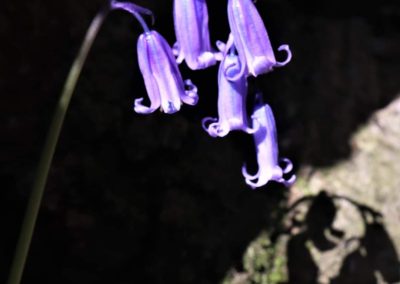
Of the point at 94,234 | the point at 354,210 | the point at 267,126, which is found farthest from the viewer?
the point at 354,210

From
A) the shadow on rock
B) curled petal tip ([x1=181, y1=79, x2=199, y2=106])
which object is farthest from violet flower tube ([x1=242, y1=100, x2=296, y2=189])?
the shadow on rock

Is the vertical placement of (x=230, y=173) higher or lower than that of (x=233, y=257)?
higher

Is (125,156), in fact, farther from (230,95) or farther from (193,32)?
(193,32)

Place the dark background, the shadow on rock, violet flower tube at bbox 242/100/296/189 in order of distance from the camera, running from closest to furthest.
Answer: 1. violet flower tube at bbox 242/100/296/189
2. the dark background
3. the shadow on rock

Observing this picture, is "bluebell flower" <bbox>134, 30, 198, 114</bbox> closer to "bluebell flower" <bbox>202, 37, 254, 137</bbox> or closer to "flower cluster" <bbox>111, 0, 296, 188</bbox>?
"flower cluster" <bbox>111, 0, 296, 188</bbox>

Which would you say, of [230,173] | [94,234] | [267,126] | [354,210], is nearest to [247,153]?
[230,173]

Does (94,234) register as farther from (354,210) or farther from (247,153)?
(354,210)

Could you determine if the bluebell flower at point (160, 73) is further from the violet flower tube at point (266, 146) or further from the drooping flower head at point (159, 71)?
the violet flower tube at point (266, 146)

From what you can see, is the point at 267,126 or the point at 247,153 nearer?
the point at 267,126
